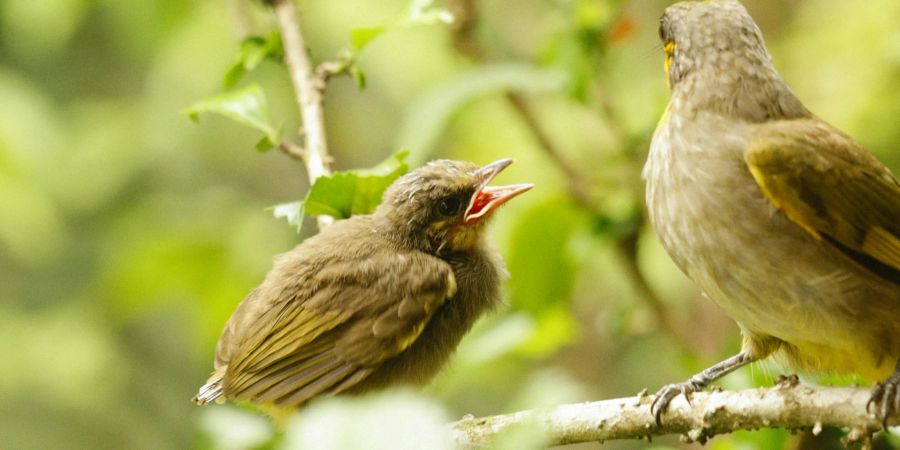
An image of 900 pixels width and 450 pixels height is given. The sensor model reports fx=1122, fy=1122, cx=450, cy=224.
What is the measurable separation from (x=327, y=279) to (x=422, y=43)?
3455mm

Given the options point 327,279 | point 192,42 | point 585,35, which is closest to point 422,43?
point 192,42

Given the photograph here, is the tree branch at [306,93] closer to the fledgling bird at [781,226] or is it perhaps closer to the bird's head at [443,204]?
the bird's head at [443,204]

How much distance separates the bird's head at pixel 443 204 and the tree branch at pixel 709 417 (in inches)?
38.7

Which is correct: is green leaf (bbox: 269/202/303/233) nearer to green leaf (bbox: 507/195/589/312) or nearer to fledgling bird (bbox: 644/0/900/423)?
fledgling bird (bbox: 644/0/900/423)

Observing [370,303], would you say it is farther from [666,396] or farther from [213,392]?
[666,396]

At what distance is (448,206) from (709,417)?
120cm

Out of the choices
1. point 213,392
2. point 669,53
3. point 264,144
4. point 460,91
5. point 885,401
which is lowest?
point 885,401

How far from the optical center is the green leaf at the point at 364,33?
319 centimetres

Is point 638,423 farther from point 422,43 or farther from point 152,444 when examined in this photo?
point 152,444

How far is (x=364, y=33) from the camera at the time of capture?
3209 millimetres

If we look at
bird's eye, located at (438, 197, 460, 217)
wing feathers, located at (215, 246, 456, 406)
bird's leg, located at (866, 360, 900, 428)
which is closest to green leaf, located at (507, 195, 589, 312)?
bird's eye, located at (438, 197, 460, 217)

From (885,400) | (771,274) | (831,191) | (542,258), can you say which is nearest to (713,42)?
(831,191)

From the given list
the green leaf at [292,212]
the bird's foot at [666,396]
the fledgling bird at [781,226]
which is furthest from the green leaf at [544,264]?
the green leaf at [292,212]

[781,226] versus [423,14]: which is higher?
[423,14]
